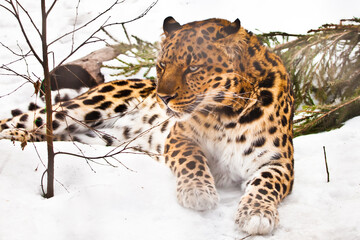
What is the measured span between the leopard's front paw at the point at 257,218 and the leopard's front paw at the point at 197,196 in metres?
0.25

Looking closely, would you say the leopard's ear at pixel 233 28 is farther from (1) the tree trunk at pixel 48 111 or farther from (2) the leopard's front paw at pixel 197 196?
(1) the tree trunk at pixel 48 111

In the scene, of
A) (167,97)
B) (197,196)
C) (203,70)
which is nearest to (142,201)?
(197,196)


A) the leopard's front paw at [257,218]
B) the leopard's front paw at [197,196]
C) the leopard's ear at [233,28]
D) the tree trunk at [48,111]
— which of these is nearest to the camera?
the tree trunk at [48,111]

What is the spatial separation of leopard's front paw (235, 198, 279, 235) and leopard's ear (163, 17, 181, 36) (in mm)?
1624

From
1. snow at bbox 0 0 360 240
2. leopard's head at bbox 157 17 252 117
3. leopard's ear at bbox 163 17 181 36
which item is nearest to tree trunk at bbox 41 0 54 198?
snow at bbox 0 0 360 240

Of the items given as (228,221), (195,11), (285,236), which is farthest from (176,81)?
(195,11)

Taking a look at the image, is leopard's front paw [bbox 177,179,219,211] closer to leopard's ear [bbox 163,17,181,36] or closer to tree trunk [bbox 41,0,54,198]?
tree trunk [bbox 41,0,54,198]

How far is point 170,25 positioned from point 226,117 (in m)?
0.95

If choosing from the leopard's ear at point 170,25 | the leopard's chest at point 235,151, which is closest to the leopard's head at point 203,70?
the leopard's ear at point 170,25

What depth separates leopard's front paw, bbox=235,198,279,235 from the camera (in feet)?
10.8

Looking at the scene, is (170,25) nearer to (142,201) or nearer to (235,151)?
(235,151)

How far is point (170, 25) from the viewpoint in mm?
4035

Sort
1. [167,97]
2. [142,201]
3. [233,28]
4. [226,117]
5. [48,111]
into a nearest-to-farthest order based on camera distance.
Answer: [48,111], [142,201], [167,97], [233,28], [226,117]

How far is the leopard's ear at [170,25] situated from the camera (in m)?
4.02
